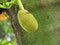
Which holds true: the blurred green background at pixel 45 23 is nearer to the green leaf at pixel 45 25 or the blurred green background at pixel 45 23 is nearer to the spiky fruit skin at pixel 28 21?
the green leaf at pixel 45 25

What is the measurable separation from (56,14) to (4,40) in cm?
108

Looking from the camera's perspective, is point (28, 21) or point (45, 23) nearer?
point (28, 21)

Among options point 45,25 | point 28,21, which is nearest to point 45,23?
point 45,25

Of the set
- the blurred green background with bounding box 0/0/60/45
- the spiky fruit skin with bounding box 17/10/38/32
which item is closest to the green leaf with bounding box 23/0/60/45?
the blurred green background with bounding box 0/0/60/45

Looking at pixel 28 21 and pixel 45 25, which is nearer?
pixel 28 21

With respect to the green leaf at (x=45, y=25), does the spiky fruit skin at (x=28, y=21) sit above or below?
above

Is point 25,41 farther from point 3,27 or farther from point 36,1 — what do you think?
point 3,27

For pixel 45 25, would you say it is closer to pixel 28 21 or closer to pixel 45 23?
pixel 45 23

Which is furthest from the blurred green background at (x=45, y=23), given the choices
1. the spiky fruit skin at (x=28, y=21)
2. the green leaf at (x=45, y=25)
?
the spiky fruit skin at (x=28, y=21)

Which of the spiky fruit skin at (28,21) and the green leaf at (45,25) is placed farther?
the green leaf at (45,25)

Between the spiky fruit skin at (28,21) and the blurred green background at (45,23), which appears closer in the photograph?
the spiky fruit skin at (28,21)

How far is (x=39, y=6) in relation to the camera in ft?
2.82

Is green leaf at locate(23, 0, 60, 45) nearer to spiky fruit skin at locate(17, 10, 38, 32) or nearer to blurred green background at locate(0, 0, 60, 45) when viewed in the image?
blurred green background at locate(0, 0, 60, 45)

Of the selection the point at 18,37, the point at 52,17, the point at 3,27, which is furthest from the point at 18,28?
the point at 3,27
